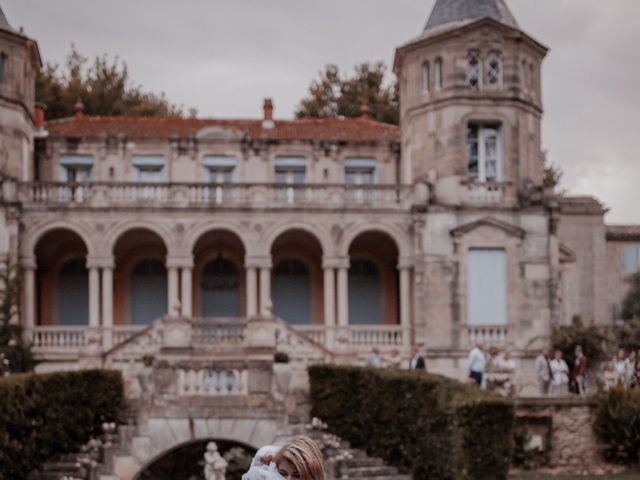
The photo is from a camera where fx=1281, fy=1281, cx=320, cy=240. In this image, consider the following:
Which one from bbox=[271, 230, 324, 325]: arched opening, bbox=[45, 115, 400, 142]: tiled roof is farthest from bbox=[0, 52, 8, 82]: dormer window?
bbox=[271, 230, 324, 325]: arched opening

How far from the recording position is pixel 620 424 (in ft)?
80.2

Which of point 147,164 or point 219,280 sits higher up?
point 147,164

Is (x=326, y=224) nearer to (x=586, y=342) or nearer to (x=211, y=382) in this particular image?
(x=586, y=342)

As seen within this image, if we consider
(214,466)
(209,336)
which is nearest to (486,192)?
(209,336)

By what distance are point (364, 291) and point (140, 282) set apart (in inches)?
278

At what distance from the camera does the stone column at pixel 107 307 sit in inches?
1405

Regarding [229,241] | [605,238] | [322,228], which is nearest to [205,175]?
[229,241]

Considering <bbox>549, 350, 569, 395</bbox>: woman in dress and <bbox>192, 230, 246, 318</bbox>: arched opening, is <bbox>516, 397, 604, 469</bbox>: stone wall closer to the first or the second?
<bbox>549, 350, 569, 395</bbox>: woman in dress

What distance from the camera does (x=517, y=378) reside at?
1400 inches

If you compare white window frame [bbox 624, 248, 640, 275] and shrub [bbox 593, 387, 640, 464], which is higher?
white window frame [bbox 624, 248, 640, 275]

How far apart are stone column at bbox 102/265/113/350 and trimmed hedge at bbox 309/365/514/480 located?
1140 cm

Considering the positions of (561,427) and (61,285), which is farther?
(61,285)

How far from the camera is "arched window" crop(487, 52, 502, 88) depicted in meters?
38.0

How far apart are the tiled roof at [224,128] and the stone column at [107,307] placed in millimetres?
6047
